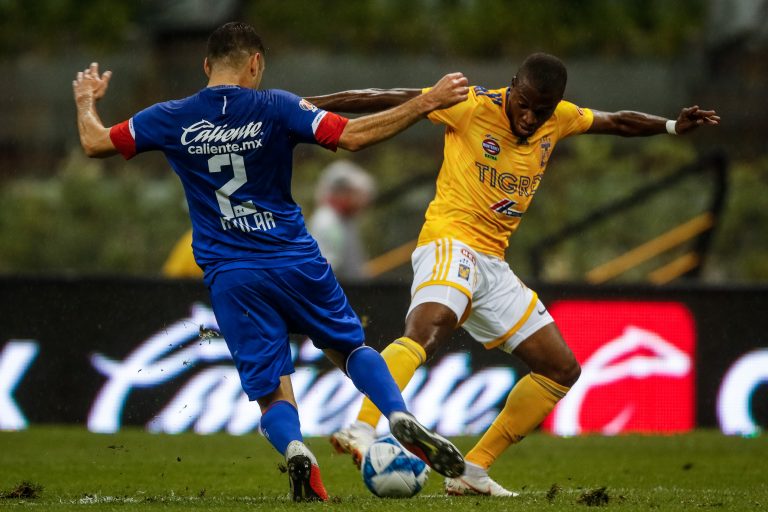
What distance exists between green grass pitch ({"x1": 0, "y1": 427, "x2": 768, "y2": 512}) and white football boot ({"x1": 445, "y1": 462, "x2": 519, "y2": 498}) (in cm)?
13

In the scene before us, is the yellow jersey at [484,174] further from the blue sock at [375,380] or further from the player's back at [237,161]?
the player's back at [237,161]

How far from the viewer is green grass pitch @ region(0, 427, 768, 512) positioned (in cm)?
612

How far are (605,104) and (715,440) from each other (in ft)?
27.0

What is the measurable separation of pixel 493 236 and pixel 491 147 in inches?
19.2

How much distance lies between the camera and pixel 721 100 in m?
16.7

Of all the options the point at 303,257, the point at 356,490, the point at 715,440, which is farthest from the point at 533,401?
the point at 715,440

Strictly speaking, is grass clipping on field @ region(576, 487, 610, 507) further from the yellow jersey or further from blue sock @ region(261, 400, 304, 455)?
the yellow jersey

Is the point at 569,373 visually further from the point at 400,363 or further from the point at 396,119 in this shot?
the point at 396,119

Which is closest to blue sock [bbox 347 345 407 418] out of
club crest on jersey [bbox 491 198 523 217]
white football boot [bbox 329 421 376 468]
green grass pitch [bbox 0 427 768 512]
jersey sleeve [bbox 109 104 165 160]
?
white football boot [bbox 329 421 376 468]

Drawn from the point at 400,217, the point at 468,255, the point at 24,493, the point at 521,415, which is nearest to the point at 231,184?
the point at 468,255

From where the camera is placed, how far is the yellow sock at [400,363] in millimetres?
6348

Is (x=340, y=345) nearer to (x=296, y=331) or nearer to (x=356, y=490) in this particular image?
(x=296, y=331)

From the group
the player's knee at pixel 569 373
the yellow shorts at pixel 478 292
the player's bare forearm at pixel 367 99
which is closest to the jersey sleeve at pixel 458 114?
the player's bare forearm at pixel 367 99

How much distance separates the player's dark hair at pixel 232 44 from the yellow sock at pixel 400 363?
167cm
